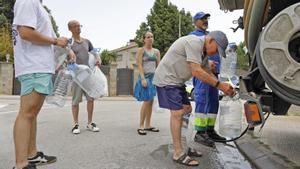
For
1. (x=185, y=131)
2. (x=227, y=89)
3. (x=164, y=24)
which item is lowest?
(x=185, y=131)

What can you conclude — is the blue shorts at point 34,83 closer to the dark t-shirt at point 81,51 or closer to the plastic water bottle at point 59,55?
the plastic water bottle at point 59,55

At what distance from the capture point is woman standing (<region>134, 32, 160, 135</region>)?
6.46 m

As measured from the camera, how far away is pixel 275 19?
3.02 m

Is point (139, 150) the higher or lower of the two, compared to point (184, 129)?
lower

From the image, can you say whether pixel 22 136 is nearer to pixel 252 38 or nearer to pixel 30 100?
pixel 30 100

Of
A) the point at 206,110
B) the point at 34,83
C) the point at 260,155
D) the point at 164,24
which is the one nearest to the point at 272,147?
the point at 260,155

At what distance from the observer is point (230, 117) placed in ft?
17.9

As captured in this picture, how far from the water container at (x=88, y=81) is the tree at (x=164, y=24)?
1503 inches

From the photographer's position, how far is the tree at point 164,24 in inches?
1766

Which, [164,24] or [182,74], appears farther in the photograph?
[164,24]

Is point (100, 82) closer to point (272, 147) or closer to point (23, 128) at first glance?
point (272, 147)

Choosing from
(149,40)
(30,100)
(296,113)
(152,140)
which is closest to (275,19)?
(30,100)

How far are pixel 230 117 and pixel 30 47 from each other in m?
3.00

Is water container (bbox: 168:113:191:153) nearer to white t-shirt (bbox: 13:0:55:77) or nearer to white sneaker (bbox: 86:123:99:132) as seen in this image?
white t-shirt (bbox: 13:0:55:77)
